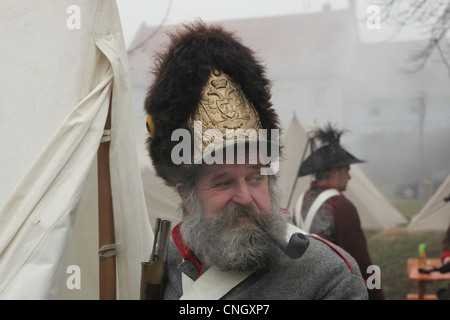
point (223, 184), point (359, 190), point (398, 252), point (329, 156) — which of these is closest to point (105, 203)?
point (223, 184)

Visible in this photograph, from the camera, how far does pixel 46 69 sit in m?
2.04

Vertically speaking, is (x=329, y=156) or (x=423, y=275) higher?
(x=329, y=156)

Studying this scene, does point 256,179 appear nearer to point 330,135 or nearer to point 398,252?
point 330,135

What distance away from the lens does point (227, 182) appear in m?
1.81

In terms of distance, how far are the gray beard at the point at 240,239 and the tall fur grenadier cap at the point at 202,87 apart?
0.26m

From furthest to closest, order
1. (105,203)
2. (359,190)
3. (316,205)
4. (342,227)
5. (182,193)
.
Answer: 1. (359,190)
2. (316,205)
3. (342,227)
4. (105,203)
5. (182,193)

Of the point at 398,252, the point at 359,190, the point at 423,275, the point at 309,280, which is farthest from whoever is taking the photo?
the point at 359,190

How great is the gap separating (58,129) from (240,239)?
0.78m

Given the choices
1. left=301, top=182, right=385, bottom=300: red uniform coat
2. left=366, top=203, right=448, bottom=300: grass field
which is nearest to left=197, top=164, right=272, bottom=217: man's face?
left=301, top=182, right=385, bottom=300: red uniform coat

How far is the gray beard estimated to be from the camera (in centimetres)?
175

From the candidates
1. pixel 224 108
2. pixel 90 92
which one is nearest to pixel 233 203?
pixel 224 108

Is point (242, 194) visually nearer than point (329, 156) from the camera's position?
Yes

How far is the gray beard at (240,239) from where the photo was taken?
175 cm

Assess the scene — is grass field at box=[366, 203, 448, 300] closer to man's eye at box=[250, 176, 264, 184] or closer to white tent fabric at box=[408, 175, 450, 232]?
white tent fabric at box=[408, 175, 450, 232]
